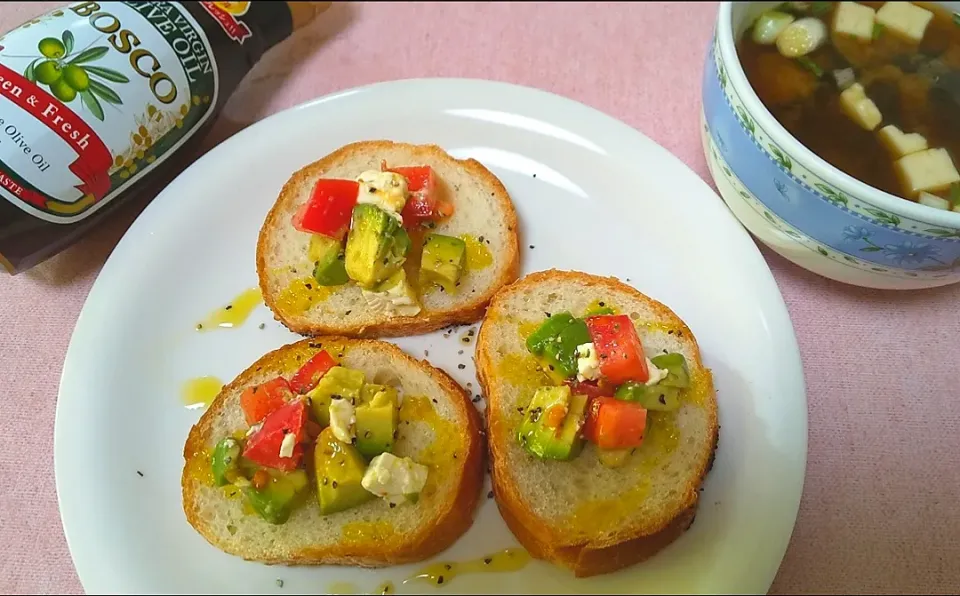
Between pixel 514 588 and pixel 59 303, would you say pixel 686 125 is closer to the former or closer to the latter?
pixel 514 588

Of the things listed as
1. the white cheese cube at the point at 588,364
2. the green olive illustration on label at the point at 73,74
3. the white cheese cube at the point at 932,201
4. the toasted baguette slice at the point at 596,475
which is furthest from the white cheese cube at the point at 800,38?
the green olive illustration on label at the point at 73,74

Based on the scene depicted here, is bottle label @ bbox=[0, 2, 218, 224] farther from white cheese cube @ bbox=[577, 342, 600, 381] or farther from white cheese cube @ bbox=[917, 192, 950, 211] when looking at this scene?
white cheese cube @ bbox=[917, 192, 950, 211]

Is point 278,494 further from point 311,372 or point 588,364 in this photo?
point 588,364

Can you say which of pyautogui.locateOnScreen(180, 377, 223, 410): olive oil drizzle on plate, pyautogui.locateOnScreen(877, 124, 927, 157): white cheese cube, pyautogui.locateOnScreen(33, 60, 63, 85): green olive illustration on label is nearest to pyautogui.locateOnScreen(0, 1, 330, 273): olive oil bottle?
pyautogui.locateOnScreen(33, 60, 63, 85): green olive illustration on label

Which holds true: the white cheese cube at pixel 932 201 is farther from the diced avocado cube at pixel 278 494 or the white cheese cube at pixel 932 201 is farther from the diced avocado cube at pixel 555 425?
the diced avocado cube at pixel 278 494

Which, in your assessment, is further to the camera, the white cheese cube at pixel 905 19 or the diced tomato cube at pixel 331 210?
the white cheese cube at pixel 905 19

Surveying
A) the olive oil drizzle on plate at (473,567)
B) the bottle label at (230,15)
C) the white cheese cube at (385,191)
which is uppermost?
the bottle label at (230,15)

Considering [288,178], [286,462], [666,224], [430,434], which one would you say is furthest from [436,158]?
[286,462]
